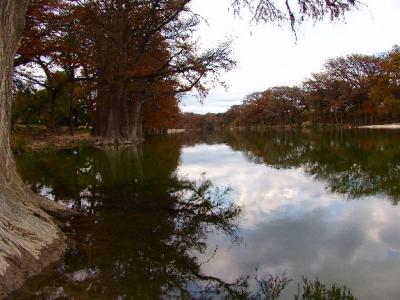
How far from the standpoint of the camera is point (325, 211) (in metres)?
8.10

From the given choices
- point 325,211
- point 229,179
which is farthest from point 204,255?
point 229,179

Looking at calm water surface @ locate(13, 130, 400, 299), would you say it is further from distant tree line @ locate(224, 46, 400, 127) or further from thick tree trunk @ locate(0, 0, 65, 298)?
distant tree line @ locate(224, 46, 400, 127)

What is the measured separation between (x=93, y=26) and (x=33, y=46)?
3872 millimetres

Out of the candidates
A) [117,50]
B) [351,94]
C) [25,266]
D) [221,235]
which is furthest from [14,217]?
[351,94]

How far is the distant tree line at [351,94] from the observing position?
64.3 m

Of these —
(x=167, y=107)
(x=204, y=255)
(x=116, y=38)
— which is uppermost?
(x=116, y=38)

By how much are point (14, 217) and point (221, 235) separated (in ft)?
9.87

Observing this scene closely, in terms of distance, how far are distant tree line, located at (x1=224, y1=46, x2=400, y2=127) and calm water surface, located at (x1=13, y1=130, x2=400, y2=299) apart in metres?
57.0

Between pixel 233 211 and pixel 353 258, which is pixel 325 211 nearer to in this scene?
pixel 233 211

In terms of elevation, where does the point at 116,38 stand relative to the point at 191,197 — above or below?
above

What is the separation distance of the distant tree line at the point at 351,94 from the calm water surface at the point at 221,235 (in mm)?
56975

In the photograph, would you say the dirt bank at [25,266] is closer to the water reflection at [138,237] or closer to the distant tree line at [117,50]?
the water reflection at [138,237]

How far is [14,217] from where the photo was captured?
5750 mm

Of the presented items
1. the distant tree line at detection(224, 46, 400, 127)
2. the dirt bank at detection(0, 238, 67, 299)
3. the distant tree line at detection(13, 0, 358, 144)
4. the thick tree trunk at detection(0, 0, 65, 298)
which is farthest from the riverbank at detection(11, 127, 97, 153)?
the distant tree line at detection(224, 46, 400, 127)
